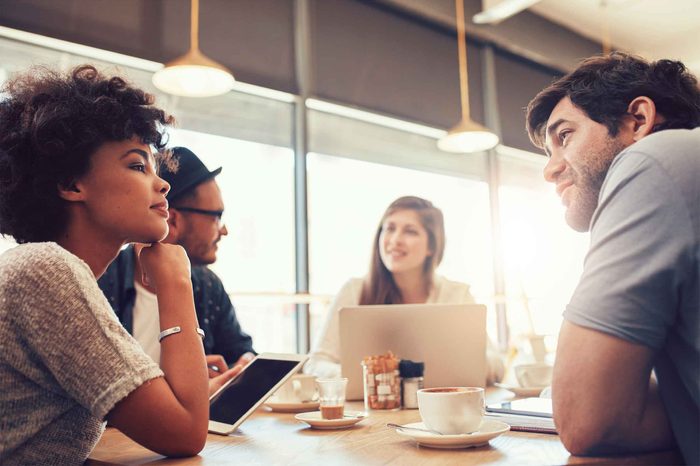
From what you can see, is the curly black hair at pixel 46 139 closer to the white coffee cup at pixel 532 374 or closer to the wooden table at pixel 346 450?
the wooden table at pixel 346 450

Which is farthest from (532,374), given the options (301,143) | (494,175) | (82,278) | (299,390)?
(494,175)

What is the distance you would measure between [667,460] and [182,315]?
0.92 m

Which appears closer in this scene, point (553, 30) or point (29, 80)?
point (29, 80)

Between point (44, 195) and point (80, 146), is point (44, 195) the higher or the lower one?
Answer: the lower one

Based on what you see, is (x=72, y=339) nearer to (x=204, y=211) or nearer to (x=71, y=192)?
(x=71, y=192)

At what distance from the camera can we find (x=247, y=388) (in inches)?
60.5

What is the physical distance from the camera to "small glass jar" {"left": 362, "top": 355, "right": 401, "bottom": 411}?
1706 mm

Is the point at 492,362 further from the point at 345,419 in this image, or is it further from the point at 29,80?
the point at 29,80

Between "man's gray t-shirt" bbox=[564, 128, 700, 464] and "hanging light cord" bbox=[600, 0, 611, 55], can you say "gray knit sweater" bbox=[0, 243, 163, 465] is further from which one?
"hanging light cord" bbox=[600, 0, 611, 55]

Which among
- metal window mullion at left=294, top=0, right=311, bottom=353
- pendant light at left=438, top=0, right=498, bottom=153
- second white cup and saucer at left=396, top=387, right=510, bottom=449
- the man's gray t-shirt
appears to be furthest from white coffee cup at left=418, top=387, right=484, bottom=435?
metal window mullion at left=294, top=0, right=311, bottom=353

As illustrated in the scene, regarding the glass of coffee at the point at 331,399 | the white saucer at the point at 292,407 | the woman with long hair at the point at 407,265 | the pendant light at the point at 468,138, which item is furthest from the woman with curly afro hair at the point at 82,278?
the pendant light at the point at 468,138

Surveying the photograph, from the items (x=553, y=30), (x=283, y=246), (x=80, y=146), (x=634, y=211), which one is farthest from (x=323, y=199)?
(x=634, y=211)

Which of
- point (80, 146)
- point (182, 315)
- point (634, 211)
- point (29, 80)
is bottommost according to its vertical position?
point (182, 315)

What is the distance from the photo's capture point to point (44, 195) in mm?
1335
